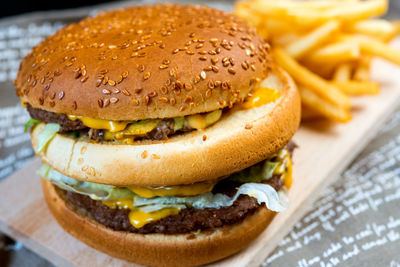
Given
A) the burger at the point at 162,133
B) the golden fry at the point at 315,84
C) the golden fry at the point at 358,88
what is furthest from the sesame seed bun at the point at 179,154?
the golden fry at the point at 358,88

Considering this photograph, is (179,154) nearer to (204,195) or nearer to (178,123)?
(178,123)

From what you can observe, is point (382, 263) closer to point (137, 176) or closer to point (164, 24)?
point (137, 176)

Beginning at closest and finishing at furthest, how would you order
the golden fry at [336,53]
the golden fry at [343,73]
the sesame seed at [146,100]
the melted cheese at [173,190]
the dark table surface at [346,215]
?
1. the sesame seed at [146,100]
2. the melted cheese at [173,190]
3. the dark table surface at [346,215]
4. the golden fry at [336,53]
5. the golden fry at [343,73]

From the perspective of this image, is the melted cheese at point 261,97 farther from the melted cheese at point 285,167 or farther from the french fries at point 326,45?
the french fries at point 326,45

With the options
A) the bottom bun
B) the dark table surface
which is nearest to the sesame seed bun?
the bottom bun

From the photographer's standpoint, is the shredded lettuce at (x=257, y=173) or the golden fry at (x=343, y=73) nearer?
the shredded lettuce at (x=257, y=173)

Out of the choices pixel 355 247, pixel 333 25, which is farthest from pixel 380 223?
pixel 333 25

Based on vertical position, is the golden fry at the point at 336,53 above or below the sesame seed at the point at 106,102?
below
